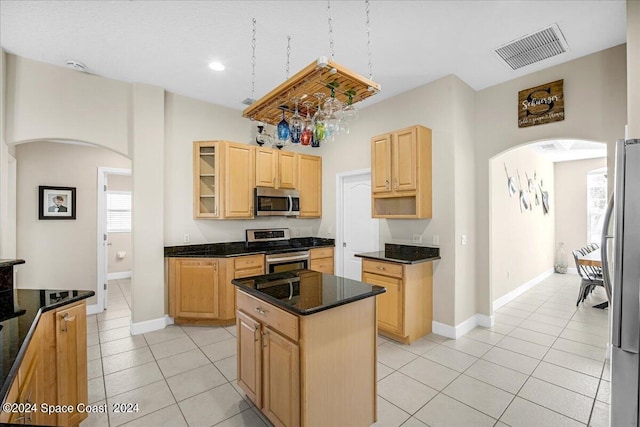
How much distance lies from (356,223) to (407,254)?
46.1 inches

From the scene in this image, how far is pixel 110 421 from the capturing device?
2.11 metres

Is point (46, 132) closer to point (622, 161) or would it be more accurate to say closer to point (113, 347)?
point (113, 347)

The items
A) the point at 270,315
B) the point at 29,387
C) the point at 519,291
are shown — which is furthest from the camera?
the point at 519,291

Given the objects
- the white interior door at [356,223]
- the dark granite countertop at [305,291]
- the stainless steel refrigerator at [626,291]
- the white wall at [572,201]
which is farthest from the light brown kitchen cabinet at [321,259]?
the white wall at [572,201]

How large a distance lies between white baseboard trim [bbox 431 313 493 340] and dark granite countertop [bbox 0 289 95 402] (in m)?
3.54

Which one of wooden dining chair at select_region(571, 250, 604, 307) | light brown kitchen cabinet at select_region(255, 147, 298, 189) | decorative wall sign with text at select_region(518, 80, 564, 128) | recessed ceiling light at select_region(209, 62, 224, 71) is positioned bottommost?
wooden dining chair at select_region(571, 250, 604, 307)

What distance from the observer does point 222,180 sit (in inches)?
164

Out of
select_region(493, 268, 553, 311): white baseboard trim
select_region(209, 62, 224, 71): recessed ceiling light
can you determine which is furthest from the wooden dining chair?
select_region(209, 62, 224, 71): recessed ceiling light

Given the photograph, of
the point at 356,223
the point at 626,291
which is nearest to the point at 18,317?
the point at 626,291

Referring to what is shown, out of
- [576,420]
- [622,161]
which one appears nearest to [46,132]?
[622,161]

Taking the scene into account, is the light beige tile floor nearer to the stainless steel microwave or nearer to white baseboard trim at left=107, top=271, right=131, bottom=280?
the stainless steel microwave

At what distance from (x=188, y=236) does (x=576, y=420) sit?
14.6 feet

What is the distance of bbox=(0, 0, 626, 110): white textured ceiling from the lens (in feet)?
7.89

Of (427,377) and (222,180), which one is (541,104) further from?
(222,180)
